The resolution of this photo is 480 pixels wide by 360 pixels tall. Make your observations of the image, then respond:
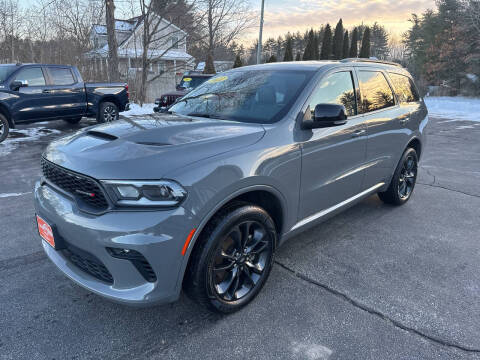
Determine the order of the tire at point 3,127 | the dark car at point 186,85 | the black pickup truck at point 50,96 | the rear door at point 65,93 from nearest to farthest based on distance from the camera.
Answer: the tire at point 3,127 → the black pickup truck at point 50,96 → the rear door at point 65,93 → the dark car at point 186,85

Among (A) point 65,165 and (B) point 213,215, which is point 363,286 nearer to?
(B) point 213,215

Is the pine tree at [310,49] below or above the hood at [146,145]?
above

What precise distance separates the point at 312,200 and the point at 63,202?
76.8 inches

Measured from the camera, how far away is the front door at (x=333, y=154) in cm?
296

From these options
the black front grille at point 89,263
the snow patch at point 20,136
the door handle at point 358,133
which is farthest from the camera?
the snow patch at point 20,136

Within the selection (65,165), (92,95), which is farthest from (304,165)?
(92,95)

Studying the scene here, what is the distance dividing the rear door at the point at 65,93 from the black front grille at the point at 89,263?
866 cm

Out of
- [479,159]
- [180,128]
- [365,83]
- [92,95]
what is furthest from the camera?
[92,95]

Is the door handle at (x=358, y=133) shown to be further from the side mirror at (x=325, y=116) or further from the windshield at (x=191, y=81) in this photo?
the windshield at (x=191, y=81)

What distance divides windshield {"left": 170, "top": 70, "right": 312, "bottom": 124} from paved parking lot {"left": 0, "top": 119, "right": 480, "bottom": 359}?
143cm

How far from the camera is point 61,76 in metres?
9.88

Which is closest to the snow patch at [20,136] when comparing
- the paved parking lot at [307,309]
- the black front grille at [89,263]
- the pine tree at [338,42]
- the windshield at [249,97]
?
the paved parking lot at [307,309]

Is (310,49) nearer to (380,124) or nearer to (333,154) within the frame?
(380,124)

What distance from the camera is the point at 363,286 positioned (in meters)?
2.93
